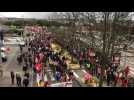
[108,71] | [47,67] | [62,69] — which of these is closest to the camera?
[108,71]

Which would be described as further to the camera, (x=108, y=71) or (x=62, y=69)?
(x=62, y=69)

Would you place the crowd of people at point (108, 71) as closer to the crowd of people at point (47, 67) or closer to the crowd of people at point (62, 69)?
the crowd of people at point (62, 69)

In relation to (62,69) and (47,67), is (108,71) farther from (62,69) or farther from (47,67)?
(47,67)

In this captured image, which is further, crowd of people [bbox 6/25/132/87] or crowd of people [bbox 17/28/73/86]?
crowd of people [bbox 17/28/73/86]

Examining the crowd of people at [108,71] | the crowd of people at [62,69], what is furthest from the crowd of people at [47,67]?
the crowd of people at [108,71]

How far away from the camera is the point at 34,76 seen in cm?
1719

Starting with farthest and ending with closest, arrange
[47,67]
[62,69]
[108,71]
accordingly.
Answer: [47,67], [62,69], [108,71]

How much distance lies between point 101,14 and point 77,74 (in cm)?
469

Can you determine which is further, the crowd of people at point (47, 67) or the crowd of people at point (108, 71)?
the crowd of people at point (47, 67)

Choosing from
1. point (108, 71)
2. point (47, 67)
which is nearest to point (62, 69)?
point (47, 67)

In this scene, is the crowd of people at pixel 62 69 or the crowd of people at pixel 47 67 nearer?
the crowd of people at pixel 62 69

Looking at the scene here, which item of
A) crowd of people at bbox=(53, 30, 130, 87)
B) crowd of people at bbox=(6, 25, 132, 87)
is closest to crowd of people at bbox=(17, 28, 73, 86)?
crowd of people at bbox=(6, 25, 132, 87)

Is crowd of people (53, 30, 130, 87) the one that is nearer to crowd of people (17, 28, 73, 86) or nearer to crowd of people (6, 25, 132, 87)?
crowd of people (6, 25, 132, 87)
